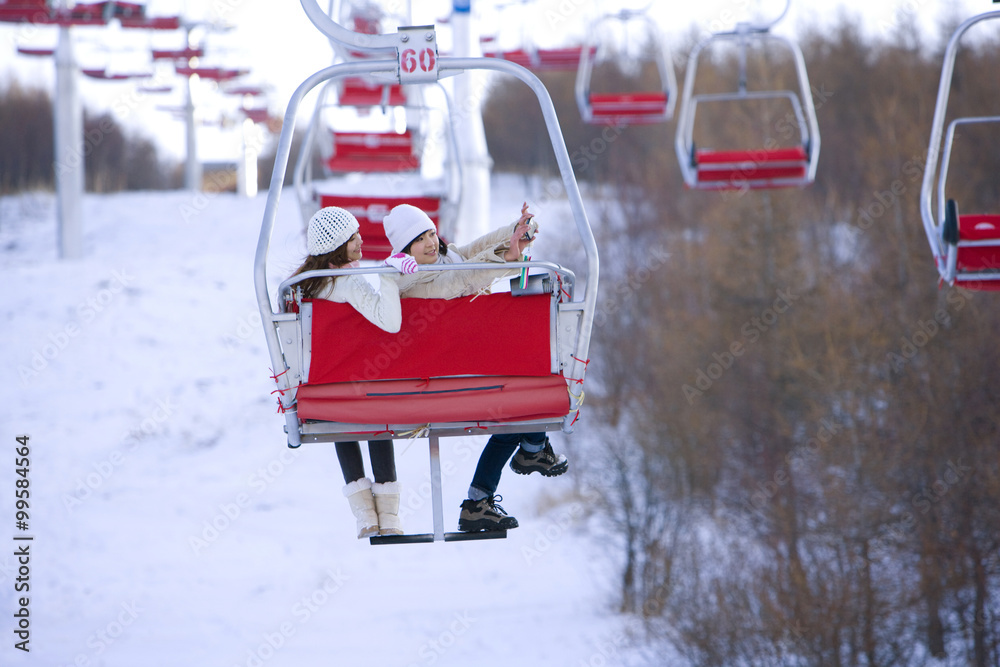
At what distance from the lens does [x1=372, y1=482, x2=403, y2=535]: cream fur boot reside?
3705 millimetres

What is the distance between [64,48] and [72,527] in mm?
8230

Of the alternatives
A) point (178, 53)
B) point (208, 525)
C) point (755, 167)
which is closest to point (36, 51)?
point (178, 53)

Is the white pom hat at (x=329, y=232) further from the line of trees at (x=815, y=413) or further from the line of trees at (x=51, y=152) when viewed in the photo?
the line of trees at (x=51, y=152)

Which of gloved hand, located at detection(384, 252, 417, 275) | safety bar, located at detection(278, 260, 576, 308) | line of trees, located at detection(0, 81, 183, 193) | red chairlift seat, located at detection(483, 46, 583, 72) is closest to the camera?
safety bar, located at detection(278, 260, 576, 308)

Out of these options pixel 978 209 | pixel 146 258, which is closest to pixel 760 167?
pixel 146 258

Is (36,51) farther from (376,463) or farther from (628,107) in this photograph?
(376,463)

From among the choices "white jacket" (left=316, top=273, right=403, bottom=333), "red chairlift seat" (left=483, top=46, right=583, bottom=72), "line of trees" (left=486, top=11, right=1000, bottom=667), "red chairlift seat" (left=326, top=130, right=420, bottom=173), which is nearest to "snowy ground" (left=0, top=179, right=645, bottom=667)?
"line of trees" (left=486, top=11, right=1000, bottom=667)

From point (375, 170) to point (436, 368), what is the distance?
5444 mm

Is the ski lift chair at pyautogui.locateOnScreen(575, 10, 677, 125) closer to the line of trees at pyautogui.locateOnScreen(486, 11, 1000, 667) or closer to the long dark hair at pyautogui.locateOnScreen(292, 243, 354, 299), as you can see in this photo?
the long dark hair at pyautogui.locateOnScreen(292, 243, 354, 299)

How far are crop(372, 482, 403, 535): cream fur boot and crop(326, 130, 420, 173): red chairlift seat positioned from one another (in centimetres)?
494

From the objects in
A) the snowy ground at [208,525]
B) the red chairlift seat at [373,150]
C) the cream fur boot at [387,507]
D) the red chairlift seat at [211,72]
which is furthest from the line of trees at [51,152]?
the cream fur boot at [387,507]

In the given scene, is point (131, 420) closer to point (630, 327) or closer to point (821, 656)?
point (821, 656)

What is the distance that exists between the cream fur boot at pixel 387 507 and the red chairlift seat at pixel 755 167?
3751 millimetres

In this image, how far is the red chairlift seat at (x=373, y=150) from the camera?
27.6 feet
